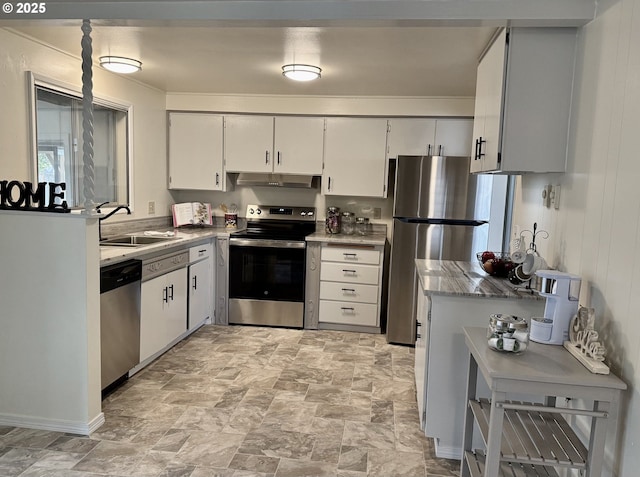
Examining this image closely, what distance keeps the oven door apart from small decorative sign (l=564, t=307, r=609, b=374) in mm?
2898

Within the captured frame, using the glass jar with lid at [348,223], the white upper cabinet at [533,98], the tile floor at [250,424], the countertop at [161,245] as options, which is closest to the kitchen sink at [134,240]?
the countertop at [161,245]

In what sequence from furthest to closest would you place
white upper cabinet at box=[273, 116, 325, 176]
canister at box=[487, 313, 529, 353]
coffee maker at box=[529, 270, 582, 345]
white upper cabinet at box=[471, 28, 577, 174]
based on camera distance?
1. white upper cabinet at box=[273, 116, 325, 176]
2. white upper cabinet at box=[471, 28, 577, 174]
3. coffee maker at box=[529, 270, 582, 345]
4. canister at box=[487, 313, 529, 353]

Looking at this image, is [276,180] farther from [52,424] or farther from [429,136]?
[52,424]

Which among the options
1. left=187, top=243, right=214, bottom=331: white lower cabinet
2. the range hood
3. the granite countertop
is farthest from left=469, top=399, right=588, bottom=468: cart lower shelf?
the range hood

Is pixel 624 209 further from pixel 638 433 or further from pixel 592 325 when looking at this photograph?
pixel 638 433

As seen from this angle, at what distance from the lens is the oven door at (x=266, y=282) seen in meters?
4.44

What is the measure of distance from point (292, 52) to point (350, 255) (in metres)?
1.95

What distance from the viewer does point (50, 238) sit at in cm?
244

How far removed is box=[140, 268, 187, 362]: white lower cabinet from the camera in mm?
3305

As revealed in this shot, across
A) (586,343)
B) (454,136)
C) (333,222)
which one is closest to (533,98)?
(586,343)

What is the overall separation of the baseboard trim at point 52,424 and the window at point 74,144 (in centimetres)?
145

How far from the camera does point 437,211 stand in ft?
12.8

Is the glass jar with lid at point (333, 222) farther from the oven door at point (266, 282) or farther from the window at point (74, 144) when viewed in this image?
the window at point (74, 144)

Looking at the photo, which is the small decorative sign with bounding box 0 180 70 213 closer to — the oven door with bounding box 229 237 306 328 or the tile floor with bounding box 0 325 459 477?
the tile floor with bounding box 0 325 459 477
